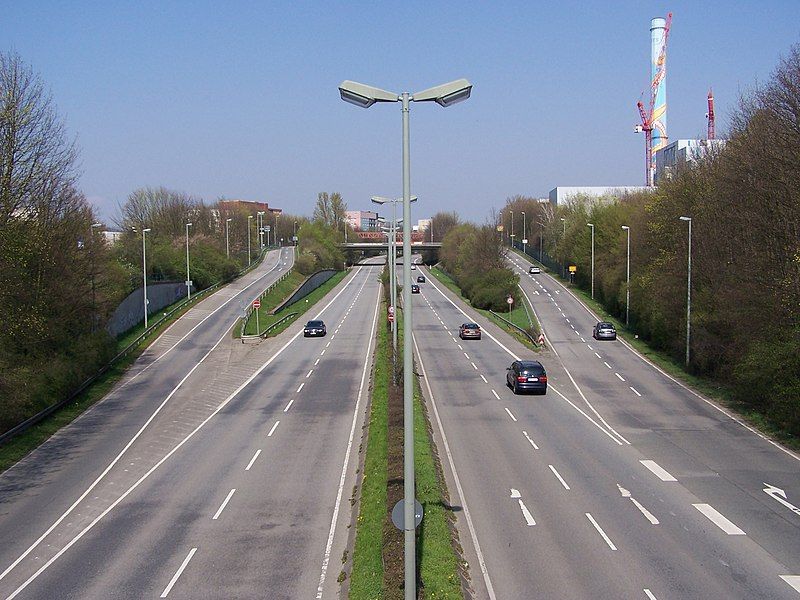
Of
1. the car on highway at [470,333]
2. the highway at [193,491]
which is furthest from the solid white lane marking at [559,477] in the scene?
the car on highway at [470,333]

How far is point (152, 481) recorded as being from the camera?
869 inches

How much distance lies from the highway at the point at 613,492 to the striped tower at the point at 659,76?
128 meters

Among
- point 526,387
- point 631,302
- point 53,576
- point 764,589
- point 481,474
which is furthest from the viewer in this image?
point 631,302

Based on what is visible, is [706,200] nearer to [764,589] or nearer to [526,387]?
[526,387]

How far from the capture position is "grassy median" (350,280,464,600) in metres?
12.8

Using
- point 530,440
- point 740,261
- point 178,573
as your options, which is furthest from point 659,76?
point 178,573

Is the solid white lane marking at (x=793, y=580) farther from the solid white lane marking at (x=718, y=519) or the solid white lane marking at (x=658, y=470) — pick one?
the solid white lane marking at (x=658, y=470)

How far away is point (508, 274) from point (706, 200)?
119ft

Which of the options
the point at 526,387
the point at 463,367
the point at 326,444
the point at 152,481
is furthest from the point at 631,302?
the point at 152,481

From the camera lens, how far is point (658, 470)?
22.0 metres

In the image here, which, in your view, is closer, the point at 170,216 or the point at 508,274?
the point at 508,274

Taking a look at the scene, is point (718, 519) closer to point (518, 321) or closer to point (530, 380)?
point (530, 380)

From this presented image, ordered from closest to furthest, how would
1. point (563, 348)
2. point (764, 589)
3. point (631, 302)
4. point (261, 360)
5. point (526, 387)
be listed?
point (764, 589)
point (526, 387)
point (261, 360)
point (563, 348)
point (631, 302)

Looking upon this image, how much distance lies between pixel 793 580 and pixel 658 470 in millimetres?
8457
